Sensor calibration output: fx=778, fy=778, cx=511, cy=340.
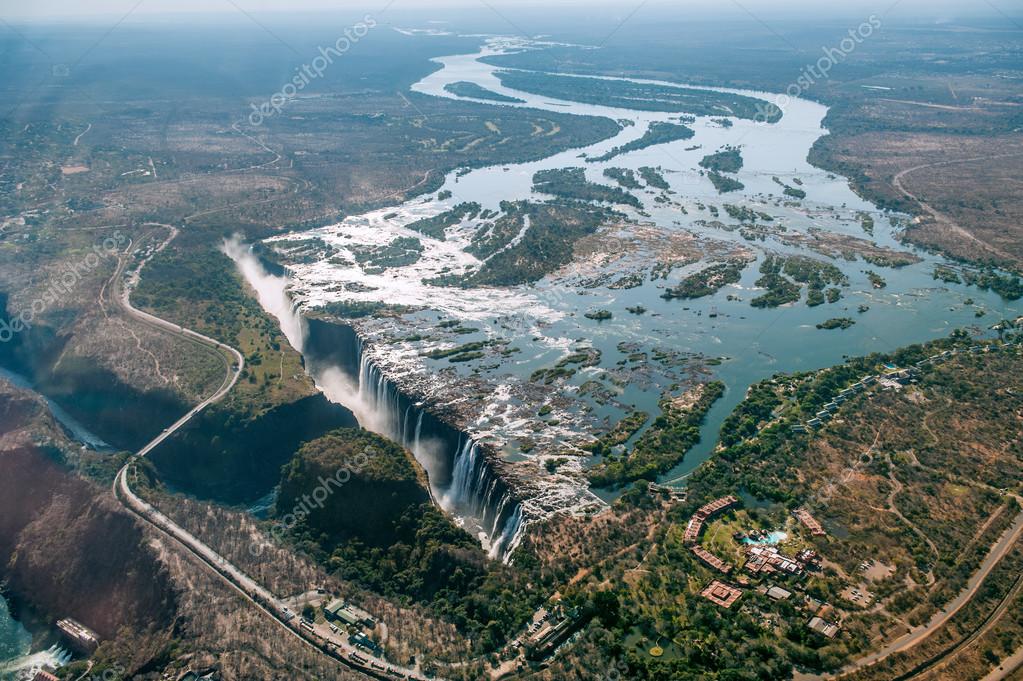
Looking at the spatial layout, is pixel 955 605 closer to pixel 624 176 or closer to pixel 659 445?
pixel 659 445

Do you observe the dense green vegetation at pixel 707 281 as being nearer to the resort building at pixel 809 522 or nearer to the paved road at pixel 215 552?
the resort building at pixel 809 522

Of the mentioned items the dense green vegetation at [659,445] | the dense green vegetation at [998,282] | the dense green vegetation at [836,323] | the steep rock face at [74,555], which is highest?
the dense green vegetation at [998,282]

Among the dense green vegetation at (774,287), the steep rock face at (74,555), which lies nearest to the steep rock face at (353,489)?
the steep rock face at (74,555)

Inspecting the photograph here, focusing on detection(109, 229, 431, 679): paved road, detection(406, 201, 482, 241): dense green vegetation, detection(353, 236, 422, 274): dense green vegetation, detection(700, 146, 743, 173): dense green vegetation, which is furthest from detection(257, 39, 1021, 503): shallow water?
detection(700, 146, 743, 173): dense green vegetation

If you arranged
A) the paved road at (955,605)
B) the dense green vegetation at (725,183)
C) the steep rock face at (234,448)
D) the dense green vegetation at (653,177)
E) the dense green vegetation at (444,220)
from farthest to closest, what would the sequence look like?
1. the dense green vegetation at (653,177)
2. the dense green vegetation at (725,183)
3. the dense green vegetation at (444,220)
4. the steep rock face at (234,448)
5. the paved road at (955,605)

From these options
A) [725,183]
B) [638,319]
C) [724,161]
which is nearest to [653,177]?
[725,183]

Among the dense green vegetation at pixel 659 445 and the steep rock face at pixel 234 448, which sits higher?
the dense green vegetation at pixel 659 445

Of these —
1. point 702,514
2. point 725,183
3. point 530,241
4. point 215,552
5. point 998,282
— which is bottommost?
point 215,552
